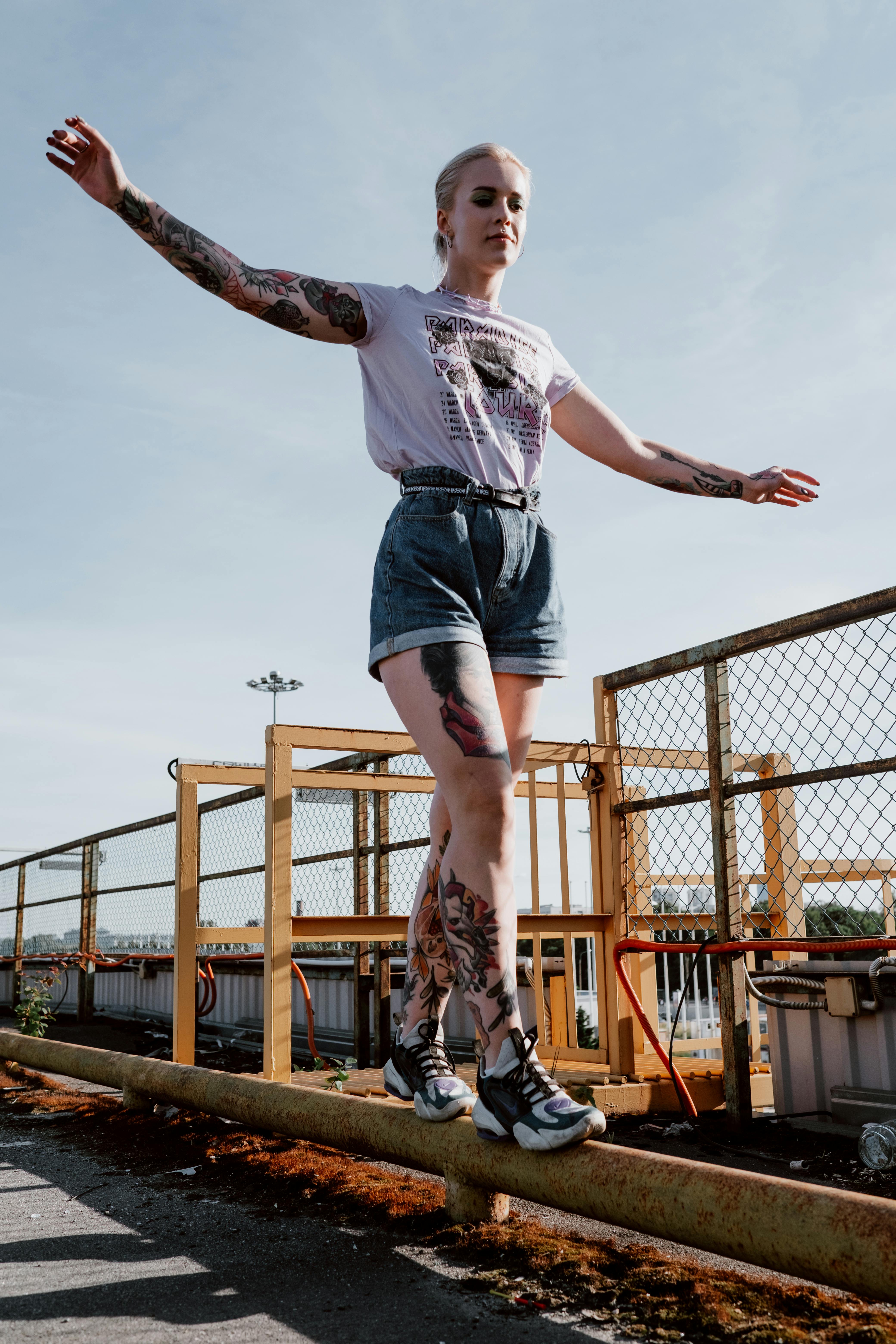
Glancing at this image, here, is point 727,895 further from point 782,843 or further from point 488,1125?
point 488,1125

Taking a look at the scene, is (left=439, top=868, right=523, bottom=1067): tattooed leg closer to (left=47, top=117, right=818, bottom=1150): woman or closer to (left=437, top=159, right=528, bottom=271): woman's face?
(left=47, top=117, right=818, bottom=1150): woman

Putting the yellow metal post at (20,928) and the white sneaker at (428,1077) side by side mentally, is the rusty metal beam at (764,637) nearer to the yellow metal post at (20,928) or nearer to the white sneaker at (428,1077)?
the white sneaker at (428,1077)

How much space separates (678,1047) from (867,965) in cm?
241

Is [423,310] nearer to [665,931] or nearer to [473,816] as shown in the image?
[473,816]

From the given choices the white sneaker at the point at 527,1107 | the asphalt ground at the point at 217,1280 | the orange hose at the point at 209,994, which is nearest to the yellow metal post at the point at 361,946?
the orange hose at the point at 209,994

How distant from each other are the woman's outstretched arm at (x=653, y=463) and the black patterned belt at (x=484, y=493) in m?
0.38

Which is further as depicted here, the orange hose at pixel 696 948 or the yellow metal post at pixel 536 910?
the yellow metal post at pixel 536 910

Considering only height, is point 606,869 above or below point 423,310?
below

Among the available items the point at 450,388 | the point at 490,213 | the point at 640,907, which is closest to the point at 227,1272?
the point at 450,388

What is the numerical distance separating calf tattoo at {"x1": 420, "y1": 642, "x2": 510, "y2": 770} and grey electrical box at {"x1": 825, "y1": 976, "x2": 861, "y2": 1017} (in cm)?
245

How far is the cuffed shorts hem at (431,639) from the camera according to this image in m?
2.02

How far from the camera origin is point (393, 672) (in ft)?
6.86

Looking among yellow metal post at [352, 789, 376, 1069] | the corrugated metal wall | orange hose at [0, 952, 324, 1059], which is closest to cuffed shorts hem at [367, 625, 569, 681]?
the corrugated metal wall

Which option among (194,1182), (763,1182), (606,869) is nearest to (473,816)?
(763,1182)
